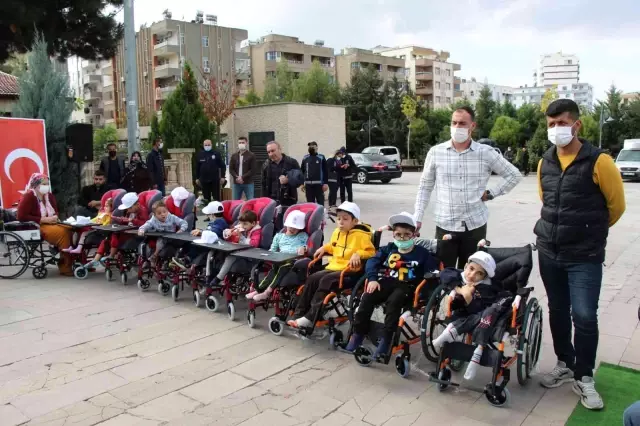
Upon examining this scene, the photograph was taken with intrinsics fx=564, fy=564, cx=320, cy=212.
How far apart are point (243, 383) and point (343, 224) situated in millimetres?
1720

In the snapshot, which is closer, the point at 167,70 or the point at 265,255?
the point at 265,255

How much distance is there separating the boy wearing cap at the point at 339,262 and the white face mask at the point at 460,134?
1193 mm

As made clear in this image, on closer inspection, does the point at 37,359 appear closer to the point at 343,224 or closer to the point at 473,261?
the point at 343,224

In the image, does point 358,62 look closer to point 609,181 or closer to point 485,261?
point 485,261

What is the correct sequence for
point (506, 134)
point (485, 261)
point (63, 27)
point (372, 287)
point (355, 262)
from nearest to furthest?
point (485, 261), point (372, 287), point (355, 262), point (63, 27), point (506, 134)

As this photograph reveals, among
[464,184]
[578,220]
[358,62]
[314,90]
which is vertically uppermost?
[358,62]

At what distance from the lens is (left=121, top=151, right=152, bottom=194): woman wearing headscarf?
11312 millimetres

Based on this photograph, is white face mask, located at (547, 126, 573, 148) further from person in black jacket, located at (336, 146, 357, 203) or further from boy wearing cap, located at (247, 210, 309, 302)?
person in black jacket, located at (336, 146, 357, 203)

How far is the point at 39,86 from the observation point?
1140 cm

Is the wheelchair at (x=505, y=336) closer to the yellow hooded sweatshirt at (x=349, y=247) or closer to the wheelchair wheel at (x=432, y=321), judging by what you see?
the wheelchair wheel at (x=432, y=321)

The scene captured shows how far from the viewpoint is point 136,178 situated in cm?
1134

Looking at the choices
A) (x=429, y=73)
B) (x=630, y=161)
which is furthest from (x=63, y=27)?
(x=429, y=73)

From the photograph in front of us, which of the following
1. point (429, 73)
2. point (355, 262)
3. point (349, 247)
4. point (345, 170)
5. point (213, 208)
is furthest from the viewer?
point (429, 73)

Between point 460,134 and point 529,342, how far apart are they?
1.71 meters
